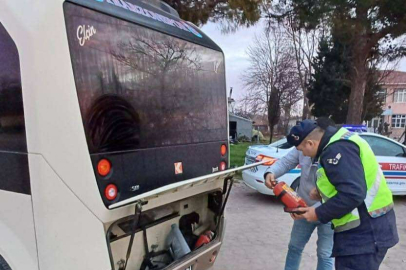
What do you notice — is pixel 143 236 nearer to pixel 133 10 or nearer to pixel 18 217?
pixel 18 217

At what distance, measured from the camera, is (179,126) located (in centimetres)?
270

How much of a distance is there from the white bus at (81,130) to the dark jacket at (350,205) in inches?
39.3

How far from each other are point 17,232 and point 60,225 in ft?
1.00

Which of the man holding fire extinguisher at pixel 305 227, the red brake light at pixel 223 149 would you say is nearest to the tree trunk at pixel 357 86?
the man holding fire extinguisher at pixel 305 227

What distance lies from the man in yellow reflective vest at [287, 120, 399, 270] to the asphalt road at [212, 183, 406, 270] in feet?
6.51

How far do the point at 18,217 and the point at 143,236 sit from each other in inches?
38.1

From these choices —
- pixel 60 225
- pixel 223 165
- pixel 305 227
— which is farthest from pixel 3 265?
pixel 305 227

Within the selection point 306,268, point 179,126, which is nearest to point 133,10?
point 179,126

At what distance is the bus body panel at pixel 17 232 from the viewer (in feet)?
6.40

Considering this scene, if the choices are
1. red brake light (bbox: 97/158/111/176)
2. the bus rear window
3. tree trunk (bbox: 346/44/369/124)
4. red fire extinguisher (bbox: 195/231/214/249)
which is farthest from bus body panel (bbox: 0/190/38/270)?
tree trunk (bbox: 346/44/369/124)

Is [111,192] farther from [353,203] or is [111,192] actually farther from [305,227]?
[305,227]

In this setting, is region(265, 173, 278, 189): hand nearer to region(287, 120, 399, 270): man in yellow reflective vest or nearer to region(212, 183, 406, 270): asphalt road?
region(287, 120, 399, 270): man in yellow reflective vest

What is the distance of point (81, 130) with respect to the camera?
1924mm

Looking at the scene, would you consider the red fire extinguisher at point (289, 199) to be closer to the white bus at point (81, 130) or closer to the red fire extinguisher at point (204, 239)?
the white bus at point (81, 130)
